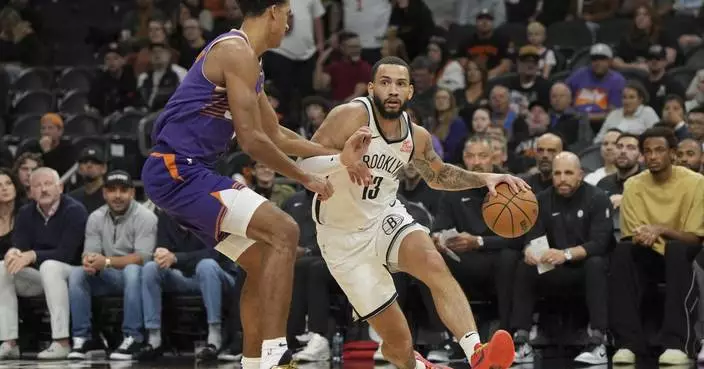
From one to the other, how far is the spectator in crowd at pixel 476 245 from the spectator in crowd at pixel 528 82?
357 cm

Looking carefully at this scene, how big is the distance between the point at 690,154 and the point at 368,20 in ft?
22.4

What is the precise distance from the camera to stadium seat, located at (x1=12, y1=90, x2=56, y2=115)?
635 inches

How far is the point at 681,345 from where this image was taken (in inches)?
357

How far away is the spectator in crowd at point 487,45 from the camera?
15086 millimetres

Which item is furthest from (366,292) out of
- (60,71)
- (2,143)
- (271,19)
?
(60,71)

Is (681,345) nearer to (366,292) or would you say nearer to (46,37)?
(366,292)

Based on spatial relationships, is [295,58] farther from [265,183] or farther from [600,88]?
[265,183]

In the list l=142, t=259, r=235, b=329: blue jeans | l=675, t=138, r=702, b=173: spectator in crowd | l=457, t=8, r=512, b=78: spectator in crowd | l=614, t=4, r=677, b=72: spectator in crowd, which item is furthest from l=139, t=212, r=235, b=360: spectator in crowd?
l=614, t=4, r=677, b=72: spectator in crowd

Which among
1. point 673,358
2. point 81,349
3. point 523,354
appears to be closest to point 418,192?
point 523,354

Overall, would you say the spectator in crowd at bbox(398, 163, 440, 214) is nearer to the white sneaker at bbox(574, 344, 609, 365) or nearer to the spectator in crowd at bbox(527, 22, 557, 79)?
the white sneaker at bbox(574, 344, 609, 365)

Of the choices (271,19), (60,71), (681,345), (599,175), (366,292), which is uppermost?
(60,71)

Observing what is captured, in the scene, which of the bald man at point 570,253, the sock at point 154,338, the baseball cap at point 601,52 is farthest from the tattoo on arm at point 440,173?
the baseball cap at point 601,52

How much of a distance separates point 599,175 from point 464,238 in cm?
199

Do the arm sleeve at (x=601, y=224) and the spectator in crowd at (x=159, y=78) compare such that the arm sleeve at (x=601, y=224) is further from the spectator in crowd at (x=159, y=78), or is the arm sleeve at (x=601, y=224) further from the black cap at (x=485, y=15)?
the spectator in crowd at (x=159, y=78)
